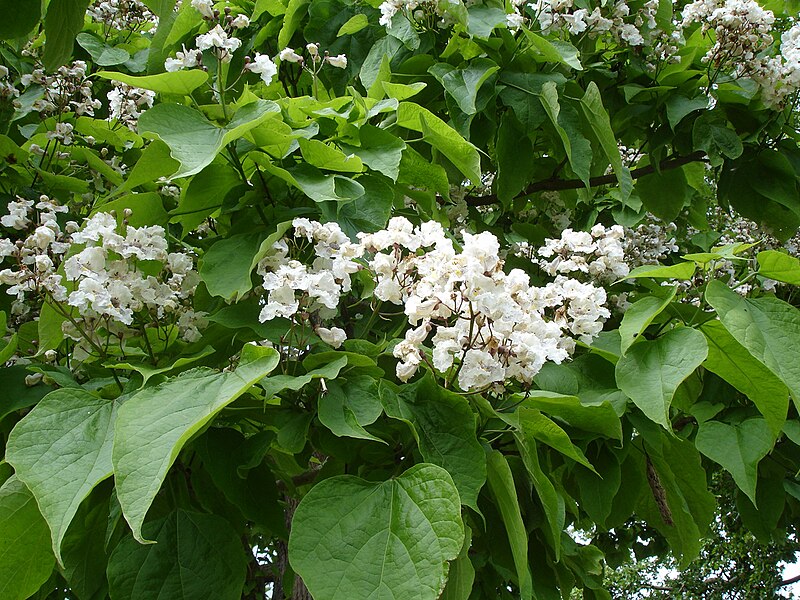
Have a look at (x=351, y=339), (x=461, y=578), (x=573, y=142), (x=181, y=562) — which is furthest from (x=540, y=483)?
(x=573, y=142)

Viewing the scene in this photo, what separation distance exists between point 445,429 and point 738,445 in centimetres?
70

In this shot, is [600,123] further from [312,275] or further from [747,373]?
[312,275]

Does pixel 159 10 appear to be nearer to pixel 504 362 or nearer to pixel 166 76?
pixel 166 76

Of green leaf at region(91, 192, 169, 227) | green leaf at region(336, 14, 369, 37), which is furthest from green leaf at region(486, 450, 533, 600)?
green leaf at region(336, 14, 369, 37)

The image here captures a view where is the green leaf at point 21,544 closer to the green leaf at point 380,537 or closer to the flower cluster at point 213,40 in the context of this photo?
the green leaf at point 380,537

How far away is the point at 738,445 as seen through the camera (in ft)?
4.79

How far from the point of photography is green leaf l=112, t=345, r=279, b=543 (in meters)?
0.76

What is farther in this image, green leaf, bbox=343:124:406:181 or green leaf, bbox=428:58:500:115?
green leaf, bbox=428:58:500:115

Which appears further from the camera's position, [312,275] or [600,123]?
[600,123]

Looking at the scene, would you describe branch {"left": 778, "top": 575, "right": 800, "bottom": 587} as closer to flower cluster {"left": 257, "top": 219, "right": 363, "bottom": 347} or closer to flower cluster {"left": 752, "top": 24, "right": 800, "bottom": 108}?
flower cluster {"left": 752, "top": 24, "right": 800, "bottom": 108}

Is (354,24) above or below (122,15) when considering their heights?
above

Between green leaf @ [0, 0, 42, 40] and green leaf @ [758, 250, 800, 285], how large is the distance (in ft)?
3.41

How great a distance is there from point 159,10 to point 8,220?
72 cm

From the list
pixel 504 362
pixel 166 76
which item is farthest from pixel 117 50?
pixel 504 362
